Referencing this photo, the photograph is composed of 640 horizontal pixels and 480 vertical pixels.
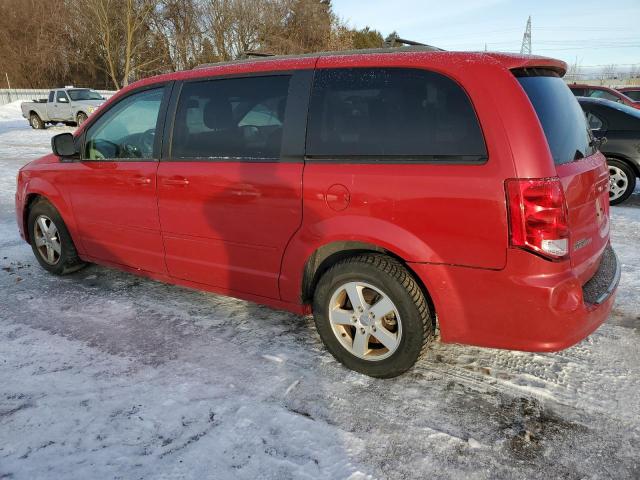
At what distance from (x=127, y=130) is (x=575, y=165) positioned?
3.19 m

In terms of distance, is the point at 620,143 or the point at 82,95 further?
the point at 82,95

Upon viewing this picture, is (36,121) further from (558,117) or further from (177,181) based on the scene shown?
(558,117)

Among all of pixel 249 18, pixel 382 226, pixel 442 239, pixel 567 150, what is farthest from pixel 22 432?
pixel 249 18

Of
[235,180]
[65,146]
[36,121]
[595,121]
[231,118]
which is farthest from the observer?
[36,121]

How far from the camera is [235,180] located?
3.11 meters

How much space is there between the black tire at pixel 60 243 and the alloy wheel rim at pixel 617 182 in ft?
22.9

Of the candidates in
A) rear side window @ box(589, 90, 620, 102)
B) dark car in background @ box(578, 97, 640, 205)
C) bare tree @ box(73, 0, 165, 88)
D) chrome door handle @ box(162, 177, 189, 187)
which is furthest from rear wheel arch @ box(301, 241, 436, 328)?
bare tree @ box(73, 0, 165, 88)

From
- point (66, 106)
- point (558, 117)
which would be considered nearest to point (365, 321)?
point (558, 117)

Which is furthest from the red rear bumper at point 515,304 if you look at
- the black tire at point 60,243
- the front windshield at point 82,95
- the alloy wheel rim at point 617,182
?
the front windshield at point 82,95

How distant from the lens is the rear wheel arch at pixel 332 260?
2.72 metres

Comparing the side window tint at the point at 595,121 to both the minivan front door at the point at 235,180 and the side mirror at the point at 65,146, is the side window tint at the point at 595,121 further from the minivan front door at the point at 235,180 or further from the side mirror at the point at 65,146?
the side mirror at the point at 65,146

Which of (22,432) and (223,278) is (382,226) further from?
(22,432)

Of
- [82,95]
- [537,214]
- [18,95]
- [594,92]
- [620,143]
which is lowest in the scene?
[620,143]

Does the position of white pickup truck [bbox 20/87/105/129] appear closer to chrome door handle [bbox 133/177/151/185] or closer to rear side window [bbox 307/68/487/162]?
chrome door handle [bbox 133/177/151/185]
